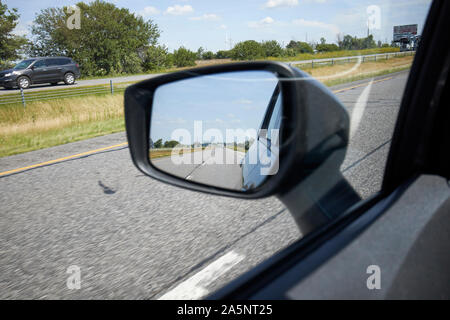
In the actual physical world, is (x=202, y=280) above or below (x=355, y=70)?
below

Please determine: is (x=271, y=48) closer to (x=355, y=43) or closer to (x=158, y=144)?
(x=355, y=43)

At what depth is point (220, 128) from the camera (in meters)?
1.41

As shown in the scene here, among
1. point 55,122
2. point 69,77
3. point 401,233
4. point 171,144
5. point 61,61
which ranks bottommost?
point 55,122

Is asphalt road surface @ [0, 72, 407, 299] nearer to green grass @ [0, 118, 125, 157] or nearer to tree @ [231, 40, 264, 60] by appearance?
tree @ [231, 40, 264, 60]

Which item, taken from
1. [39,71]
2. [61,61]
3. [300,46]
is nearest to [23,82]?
[39,71]

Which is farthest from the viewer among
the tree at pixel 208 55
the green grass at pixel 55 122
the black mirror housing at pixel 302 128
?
the green grass at pixel 55 122

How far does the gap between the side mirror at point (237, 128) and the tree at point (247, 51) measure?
6 cm

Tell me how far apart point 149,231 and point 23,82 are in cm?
2691

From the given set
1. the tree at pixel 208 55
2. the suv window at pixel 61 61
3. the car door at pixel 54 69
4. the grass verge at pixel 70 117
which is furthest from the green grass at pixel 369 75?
the suv window at pixel 61 61

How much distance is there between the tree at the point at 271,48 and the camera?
1.18m

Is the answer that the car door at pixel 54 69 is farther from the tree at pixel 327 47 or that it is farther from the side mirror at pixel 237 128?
the tree at pixel 327 47

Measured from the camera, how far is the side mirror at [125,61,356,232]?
102cm

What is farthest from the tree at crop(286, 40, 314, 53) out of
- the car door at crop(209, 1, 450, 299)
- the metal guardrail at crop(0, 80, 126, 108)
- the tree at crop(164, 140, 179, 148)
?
the metal guardrail at crop(0, 80, 126, 108)
